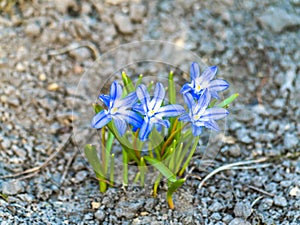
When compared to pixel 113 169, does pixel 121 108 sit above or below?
above

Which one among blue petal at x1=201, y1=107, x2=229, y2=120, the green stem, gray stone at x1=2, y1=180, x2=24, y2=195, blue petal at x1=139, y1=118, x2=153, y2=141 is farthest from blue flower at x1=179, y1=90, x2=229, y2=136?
gray stone at x1=2, y1=180, x2=24, y2=195

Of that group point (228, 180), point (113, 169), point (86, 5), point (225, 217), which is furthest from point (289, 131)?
point (86, 5)

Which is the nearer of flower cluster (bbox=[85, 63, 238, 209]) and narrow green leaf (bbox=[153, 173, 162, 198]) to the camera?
flower cluster (bbox=[85, 63, 238, 209])

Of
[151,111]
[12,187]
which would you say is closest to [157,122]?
[151,111]

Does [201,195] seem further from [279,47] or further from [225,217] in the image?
[279,47]

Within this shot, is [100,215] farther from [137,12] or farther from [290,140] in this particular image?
[137,12]

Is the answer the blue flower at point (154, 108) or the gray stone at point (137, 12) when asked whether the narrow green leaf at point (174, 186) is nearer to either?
the blue flower at point (154, 108)

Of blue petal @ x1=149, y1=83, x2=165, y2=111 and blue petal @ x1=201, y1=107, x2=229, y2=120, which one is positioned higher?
blue petal @ x1=149, y1=83, x2=165, y2=111

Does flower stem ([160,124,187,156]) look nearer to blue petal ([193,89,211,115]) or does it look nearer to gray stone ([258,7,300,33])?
blue petal ([193,89,211,115])
